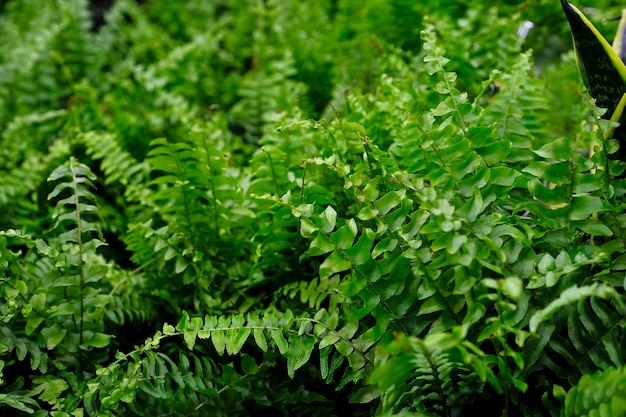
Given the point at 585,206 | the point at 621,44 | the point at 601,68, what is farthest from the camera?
the point at 621,44

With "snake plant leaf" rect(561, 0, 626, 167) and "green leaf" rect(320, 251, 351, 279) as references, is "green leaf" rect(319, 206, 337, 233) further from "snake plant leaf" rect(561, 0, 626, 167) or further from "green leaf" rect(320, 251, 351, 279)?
"snake plant leaf" rect(561, 0, 626, 167)

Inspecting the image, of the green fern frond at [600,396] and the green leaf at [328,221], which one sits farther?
the green leaf at [328,221]

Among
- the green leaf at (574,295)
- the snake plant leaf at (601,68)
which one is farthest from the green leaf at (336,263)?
the snake plant leaf at (601,68)

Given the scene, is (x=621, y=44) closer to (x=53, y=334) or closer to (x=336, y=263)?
(x=336, y=263)

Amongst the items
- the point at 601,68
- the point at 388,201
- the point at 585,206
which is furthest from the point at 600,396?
the point at 601,68

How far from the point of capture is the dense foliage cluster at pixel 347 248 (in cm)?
94

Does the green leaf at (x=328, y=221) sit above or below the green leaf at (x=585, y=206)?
below

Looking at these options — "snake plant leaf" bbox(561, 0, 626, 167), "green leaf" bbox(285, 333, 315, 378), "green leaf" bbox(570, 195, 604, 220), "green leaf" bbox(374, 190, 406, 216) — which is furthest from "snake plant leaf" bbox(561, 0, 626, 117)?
"green leaf" bbox(285, 333, 315, 378)

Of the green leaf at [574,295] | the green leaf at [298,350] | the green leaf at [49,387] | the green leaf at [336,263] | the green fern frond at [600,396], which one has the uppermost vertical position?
the green leaf at [574,295]

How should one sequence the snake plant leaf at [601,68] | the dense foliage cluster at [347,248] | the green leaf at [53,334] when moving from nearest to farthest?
the dense foliage cluster at [347,248]
the snake plant leaf at [601,68]
the green leaf at [53,334]

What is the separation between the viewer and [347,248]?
3.29 feet

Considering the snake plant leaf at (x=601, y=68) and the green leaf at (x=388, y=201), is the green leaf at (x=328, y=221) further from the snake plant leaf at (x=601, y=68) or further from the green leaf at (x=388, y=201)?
the snake plant leaf at (x=601, y=68)

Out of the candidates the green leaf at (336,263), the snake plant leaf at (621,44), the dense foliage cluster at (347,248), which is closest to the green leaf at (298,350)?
the dense foliage cluster at (347,248)

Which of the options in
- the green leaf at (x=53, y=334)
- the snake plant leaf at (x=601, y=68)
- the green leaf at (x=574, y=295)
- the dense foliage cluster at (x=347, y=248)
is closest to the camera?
the green leaf at (x=574, y=295)
